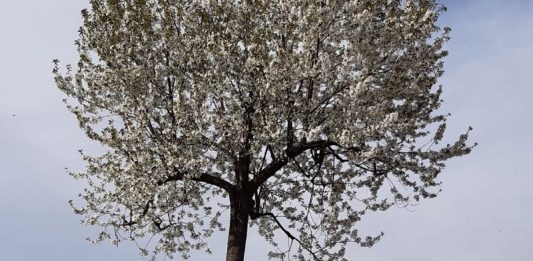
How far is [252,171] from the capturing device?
25.6 m

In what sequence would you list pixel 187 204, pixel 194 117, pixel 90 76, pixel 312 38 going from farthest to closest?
pixel 187 204, pixel 90 76, pixel 194 117, pixel 312 38

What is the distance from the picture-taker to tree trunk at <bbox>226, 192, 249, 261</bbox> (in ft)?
77.4

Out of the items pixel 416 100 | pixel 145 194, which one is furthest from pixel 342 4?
pixel 145 194

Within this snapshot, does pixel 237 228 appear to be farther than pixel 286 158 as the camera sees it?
Yes

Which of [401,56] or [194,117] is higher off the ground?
[401,56]

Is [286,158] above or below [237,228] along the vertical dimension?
above

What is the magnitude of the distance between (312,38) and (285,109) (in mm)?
2486

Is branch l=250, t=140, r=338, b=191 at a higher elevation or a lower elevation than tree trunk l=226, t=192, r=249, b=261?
higher

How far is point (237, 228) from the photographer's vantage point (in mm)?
23938

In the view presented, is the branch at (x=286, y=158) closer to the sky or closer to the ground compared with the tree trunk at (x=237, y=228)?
closer to the sky

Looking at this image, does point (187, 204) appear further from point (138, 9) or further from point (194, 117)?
point (138, 9)

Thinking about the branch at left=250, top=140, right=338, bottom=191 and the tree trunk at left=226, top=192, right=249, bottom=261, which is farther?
the tree trunk at left=226, top=192, right=249, bottom=261

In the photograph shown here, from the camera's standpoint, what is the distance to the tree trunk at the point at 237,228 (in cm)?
2359

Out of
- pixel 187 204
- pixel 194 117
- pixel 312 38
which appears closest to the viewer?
pixel 312 38
